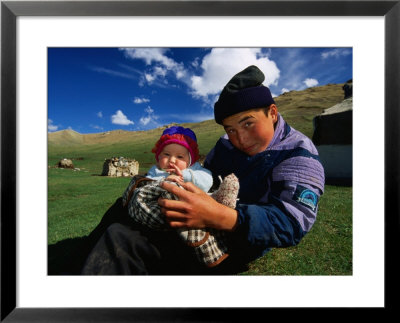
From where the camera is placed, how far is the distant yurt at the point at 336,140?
5.14ft

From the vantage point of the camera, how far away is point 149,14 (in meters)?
1.54

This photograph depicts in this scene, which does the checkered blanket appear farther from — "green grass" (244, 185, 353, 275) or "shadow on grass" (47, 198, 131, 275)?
"green grass" (244, 185, 353, 275)

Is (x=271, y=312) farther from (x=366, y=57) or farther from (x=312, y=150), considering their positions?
(x=366, y=57)

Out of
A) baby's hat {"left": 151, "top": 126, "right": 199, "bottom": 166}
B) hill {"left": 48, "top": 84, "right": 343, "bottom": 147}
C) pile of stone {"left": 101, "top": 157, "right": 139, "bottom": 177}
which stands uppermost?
hill {"left": 48, "top": 84, "right": 343, "bottom": 147}

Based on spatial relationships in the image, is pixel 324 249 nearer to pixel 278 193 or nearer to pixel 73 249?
pixel 278 193

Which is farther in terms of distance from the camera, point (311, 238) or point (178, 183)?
point (311, 238)

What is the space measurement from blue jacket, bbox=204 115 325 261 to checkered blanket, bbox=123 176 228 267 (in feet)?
0.36

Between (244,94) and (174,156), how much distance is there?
0.62 m

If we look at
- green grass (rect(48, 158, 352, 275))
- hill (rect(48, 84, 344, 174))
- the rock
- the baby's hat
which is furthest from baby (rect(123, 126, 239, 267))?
the rock

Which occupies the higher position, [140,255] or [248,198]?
[248,198]

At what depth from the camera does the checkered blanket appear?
1329mm

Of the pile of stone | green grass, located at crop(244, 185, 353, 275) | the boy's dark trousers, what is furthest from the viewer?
the pile of stone

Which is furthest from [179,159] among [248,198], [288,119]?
[288,119]

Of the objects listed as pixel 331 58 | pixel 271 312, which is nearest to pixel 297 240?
pixel 271 312
